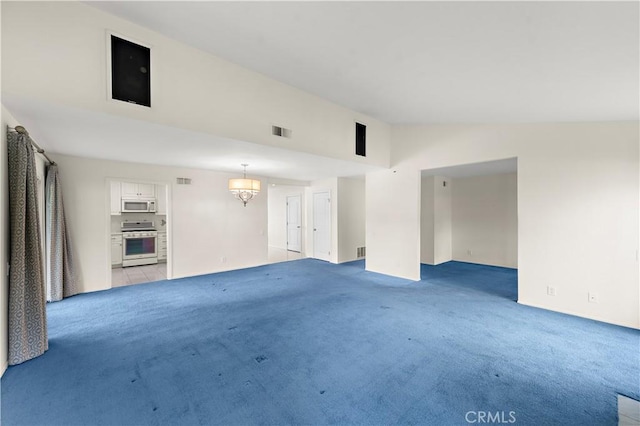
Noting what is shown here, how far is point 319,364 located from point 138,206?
695 centimetres

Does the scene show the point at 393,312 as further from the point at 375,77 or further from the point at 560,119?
the point at 560,119

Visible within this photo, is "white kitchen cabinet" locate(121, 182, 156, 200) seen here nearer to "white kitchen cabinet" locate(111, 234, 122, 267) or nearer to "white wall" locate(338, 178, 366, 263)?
"white kitchen cabinet" locate(111, 234, 122, 267)

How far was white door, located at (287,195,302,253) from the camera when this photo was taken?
9177mm

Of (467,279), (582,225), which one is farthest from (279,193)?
(582,225)

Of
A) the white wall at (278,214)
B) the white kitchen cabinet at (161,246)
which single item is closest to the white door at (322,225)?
the white wall at (278,214)

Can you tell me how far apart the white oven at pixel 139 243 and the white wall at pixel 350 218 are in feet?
17.1

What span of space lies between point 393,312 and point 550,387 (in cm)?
183

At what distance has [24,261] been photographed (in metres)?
2.53

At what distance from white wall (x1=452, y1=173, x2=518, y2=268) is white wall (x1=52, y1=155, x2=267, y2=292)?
5.71m

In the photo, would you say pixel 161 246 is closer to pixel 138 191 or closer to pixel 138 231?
pixel 138 231

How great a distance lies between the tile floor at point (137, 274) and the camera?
5.51 metres

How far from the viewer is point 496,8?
183 centimetres

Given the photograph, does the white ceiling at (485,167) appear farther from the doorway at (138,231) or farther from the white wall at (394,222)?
the doorway at (138,231)
